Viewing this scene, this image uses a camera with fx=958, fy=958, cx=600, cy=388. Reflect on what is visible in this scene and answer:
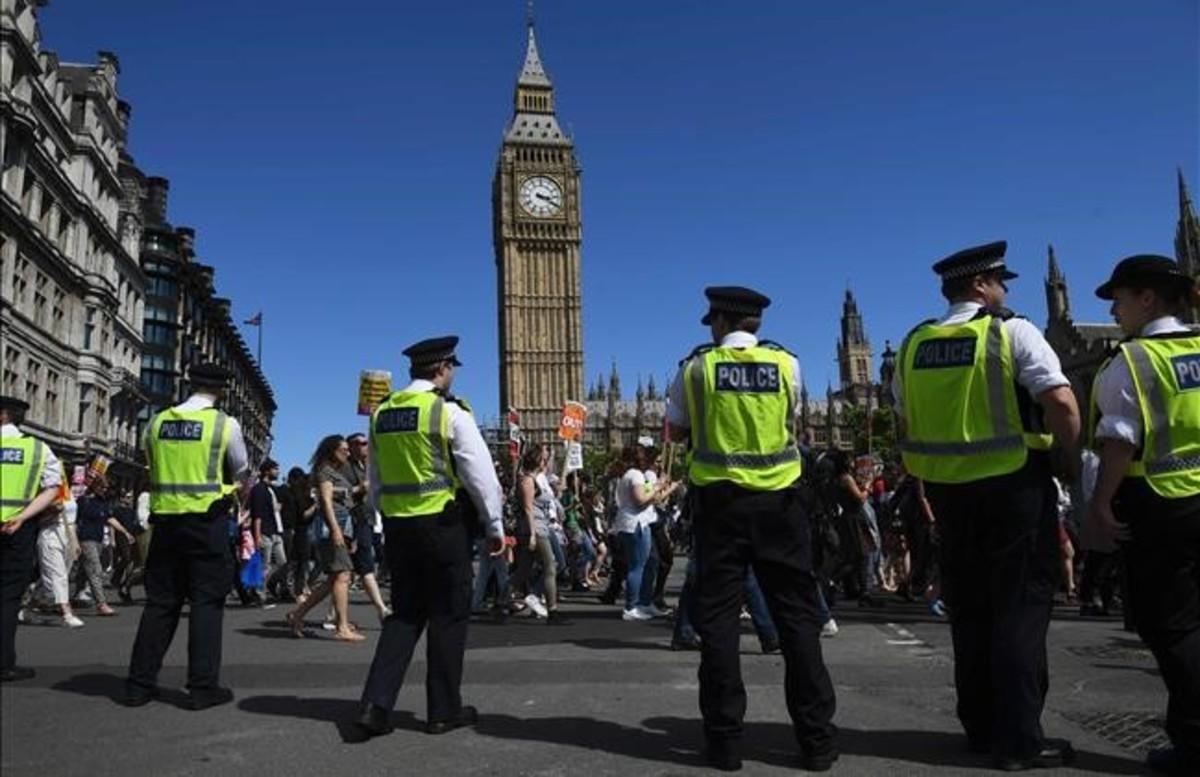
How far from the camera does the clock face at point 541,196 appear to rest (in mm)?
100119

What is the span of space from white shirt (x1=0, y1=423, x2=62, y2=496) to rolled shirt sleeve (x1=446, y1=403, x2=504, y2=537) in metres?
3.43

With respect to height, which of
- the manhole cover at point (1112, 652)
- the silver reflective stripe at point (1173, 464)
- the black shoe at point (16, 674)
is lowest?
the manhole cover at point (1112, 652)

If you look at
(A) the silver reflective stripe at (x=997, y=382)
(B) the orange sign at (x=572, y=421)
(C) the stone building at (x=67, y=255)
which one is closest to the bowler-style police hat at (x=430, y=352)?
(A) the silver reflective stripe at (x=997, y=382)

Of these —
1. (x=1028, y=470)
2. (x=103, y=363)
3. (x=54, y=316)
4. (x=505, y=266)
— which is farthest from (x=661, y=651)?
(x=505, y=266)

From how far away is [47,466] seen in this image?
682cm

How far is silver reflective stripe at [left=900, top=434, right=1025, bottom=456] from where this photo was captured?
4.18m

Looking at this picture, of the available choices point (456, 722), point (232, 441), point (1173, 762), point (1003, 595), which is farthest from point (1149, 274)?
point (232, 441)

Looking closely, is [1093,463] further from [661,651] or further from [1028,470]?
[1028,470]

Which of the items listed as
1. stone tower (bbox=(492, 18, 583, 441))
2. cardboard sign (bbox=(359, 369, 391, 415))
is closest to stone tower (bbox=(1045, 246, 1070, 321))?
stone tower (bbox=(492, 18, 583, 441))

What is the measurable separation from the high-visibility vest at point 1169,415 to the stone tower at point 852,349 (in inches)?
5438

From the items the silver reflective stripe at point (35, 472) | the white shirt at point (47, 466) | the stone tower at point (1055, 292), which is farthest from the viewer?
the stone tower at point (1055, 292)

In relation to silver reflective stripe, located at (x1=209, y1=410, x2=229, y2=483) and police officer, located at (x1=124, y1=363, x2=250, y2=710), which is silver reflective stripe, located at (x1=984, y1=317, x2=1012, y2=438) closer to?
police officer, located at (x1=124, y1=363, x2=250, y2=710)

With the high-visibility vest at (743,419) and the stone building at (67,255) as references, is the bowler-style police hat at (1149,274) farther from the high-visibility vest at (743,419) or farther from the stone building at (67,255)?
the stone building at (67,255)

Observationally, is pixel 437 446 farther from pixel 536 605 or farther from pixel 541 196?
pixel 541 196
